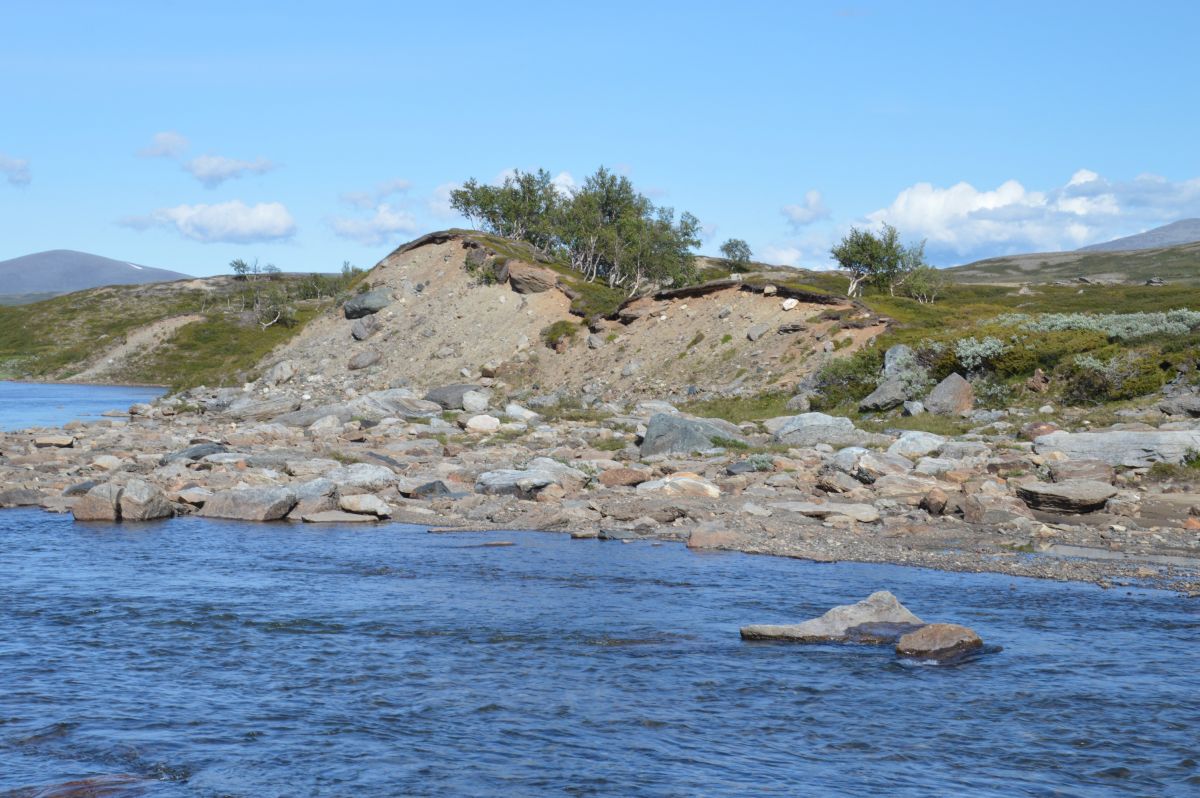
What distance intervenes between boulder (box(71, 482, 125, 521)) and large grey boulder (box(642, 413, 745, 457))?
15.1 metres

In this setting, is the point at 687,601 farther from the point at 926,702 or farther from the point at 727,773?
the point at 727,773

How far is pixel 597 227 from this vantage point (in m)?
81.4

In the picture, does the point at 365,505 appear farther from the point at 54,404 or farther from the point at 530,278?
the point at 54,404

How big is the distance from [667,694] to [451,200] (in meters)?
88.3

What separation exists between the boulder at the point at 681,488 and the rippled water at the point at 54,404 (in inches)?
1365

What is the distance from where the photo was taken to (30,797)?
8.92 meters

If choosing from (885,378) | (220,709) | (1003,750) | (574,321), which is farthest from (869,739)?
(574,321)

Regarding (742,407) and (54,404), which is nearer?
(742,407)

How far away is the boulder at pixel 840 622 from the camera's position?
1420 centimetres

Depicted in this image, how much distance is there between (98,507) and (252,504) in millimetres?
3435

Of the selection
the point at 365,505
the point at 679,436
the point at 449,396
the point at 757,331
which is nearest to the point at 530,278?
the point at 449,396

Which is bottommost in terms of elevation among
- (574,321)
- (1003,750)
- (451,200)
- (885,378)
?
(1003,750)

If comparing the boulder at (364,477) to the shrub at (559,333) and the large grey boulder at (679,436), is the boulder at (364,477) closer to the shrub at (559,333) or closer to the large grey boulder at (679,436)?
the large grey boulder at (679,436)

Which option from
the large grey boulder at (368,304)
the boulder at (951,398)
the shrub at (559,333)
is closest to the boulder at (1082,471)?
the boulder at (951,398)
